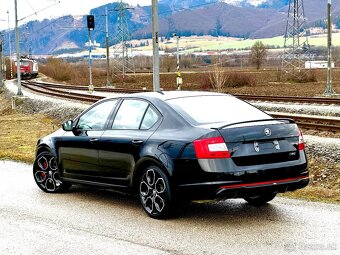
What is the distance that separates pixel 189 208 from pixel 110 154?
1.20m

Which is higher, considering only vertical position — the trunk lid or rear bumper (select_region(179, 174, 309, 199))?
the trunk lid

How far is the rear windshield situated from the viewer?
A: 7.88 meters

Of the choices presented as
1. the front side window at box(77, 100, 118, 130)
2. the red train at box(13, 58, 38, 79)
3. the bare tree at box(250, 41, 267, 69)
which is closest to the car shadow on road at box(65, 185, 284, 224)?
the front side window at box(77, 100, 118, 130)

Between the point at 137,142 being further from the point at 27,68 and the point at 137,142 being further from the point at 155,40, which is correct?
the point at 27,68

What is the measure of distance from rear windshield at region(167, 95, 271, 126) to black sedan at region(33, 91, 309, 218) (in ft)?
0.04

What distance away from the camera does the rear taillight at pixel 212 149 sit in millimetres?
7359

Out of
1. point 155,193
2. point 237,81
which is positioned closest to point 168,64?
point 237,81

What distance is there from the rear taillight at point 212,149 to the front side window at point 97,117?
6.59 ft

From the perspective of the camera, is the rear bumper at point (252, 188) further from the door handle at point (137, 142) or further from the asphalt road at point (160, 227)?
the door handle at point (137, 142)

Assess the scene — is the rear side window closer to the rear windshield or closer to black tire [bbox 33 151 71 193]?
the rear windshield

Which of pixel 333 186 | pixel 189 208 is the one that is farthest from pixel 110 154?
pixel 333 186

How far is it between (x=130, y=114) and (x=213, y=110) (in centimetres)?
116

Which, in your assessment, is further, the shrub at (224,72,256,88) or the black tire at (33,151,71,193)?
the shrub at (224,72,256,88)

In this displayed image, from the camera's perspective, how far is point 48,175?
10039 millimetres
